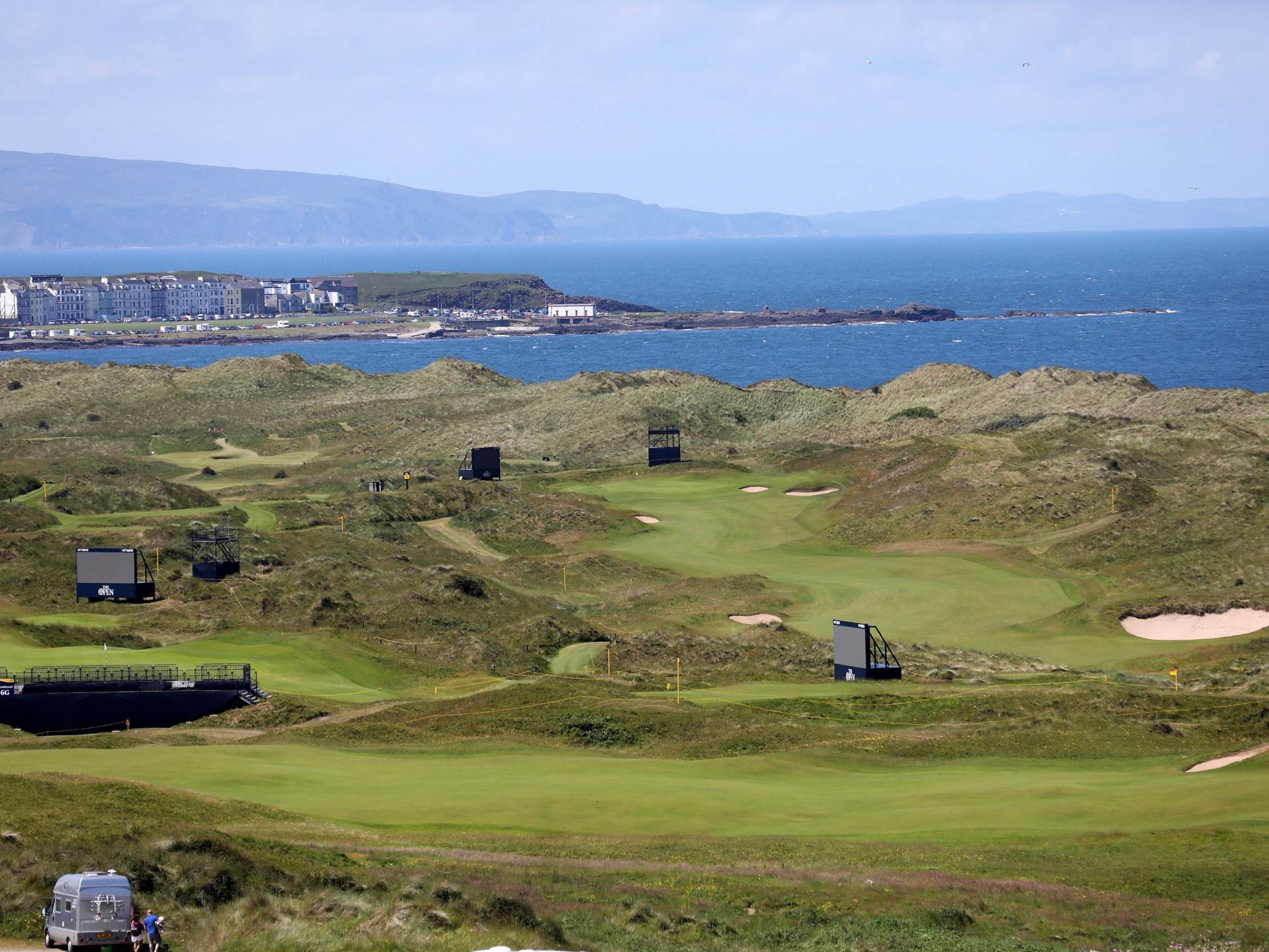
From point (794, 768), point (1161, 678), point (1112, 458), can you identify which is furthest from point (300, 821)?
point (1112, 458)

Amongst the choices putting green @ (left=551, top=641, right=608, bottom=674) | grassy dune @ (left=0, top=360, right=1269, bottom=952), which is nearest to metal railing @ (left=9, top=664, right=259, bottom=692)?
grassy dune @ (left=0, top=360, right=1269, bottom=952)

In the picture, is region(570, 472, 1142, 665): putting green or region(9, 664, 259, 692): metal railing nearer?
region(9, 664, 259, 692): metal railing

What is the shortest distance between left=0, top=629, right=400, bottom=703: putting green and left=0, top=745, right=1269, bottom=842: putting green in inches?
354

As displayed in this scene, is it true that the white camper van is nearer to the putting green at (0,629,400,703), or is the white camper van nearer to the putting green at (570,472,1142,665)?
the putting green at (0,629,400,703)

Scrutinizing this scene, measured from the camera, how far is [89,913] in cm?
1800

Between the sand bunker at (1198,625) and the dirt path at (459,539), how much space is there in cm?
3143

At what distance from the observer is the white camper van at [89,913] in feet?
59.0

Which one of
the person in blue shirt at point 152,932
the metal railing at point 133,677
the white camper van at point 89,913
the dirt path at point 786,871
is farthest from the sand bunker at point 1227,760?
the metal railing at point 133,677

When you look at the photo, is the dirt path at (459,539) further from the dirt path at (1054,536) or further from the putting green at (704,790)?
the putting green at (704,790)

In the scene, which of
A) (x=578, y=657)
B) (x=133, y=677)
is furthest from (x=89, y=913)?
(x=578, y=657)

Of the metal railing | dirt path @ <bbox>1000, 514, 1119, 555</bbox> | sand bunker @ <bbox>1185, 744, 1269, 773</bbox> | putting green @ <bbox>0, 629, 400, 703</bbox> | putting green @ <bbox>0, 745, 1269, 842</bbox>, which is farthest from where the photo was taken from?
dirt path @ <bbox>1000, 514, 1119, 555</bbox>

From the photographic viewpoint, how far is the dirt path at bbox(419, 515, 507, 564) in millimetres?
73250

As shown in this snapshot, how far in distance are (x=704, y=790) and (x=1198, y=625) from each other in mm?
30615

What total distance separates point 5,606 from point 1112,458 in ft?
187
